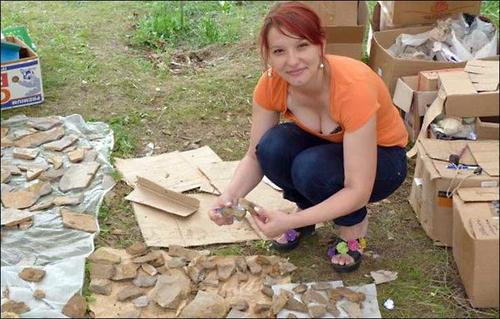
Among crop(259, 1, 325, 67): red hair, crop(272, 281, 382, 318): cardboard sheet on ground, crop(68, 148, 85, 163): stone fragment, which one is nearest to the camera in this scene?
crop(259, 1, 325, 67): red hair

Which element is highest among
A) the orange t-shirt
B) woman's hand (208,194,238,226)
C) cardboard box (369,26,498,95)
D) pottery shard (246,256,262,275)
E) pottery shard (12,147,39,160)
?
the orange t-shirt

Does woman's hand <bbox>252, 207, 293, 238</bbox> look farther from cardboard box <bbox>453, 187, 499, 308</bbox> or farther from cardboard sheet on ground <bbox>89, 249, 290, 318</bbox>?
cardboard box <bbox>453, 187, 499, 308</bbox>

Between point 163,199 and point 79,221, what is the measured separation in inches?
14.9

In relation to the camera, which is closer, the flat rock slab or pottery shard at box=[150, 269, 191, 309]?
pottery shard at box=[150, 269, 191, 309]

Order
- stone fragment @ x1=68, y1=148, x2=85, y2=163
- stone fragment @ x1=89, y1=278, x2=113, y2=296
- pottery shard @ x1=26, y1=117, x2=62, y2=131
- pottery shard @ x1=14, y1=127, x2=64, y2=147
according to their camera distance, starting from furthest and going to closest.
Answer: pottery shard @ x1=26, y1=117, x2=62, y2=131, pottery shard @ x1=14, y1=127, x2=64, y2=147, stone fragment @ x1=68, y1=148, x2=85, y2=163, stone fragment @ x1=89, y1=278, x2=113, y2=296

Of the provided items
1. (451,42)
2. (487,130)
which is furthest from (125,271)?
(451,42)

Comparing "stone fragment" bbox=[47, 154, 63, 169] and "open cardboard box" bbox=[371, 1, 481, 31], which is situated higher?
"open cardboard box" bbox=[371, 1, 481, 31]

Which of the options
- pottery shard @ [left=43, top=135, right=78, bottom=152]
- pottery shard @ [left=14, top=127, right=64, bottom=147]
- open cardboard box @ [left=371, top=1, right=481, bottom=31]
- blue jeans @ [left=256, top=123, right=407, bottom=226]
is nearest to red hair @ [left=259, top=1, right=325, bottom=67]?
blue jeans @ [left=256, top=123, right=407, bottom=226]

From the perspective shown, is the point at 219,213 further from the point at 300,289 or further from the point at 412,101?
the point at 412,101

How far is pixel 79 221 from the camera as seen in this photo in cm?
283

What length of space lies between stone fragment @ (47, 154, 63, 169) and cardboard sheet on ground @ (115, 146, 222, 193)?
0.27 m

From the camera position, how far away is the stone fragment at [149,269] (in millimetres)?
2528

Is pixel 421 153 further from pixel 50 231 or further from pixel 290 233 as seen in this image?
pixel 50 231

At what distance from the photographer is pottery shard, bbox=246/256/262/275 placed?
8.38 feet
